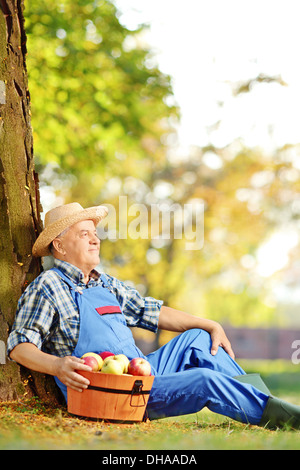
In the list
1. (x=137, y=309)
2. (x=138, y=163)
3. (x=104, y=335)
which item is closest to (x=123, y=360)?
(x=104, y=335)

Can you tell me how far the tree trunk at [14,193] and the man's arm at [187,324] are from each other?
97cm

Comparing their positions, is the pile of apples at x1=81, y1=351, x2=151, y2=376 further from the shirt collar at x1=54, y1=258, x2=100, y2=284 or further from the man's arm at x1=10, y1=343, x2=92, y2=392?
the shirt collar at x1=54, y1=258, x2=100, y2=284

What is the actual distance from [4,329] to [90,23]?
6.86 meters

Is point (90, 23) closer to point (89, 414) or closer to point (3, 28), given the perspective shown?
point (3, 28)

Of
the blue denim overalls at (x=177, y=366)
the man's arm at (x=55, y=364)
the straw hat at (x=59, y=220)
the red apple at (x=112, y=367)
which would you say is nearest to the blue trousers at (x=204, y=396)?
the blue denim overalls at (x=177, y=366)

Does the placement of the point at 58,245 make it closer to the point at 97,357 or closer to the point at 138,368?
the point at 97,357

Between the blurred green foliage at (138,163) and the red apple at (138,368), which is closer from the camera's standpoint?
the red apple at (138,368)

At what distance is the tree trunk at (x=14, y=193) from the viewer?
3.73 m

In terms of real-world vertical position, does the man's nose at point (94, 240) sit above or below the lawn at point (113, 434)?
above

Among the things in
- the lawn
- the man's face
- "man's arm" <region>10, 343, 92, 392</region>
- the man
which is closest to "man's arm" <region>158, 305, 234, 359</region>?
the man

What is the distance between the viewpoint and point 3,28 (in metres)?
4.15

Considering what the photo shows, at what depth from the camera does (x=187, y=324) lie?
161 inches

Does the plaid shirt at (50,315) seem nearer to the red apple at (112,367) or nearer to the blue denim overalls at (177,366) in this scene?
the blue denim overalls at (177,366)

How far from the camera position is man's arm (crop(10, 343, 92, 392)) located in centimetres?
314
